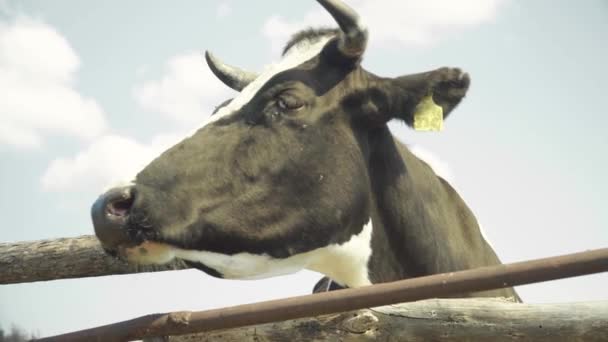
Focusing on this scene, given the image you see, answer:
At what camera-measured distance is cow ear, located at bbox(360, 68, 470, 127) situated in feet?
11.5

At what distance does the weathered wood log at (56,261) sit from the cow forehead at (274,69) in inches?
54.4

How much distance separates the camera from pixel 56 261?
4391 millimetres

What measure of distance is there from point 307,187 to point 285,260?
347 millimetres

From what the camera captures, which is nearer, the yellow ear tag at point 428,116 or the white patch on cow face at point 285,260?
the white patch on cow face at point 285,260

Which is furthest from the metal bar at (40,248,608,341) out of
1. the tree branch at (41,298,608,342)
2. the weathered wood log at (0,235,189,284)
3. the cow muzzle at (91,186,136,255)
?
the weathered wood log at (0,235,189,284)

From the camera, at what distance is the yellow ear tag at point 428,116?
353 centimetres

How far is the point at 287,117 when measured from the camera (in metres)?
3.33

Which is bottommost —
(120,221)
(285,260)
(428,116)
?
(285,260)

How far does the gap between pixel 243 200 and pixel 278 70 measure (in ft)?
2.43

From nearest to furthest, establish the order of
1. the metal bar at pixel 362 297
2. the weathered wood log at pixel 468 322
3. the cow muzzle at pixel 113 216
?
the metal bar at pixel 362 297, the weathered wood log at pixel 468 322, the cow muzzle at pixel 113 216

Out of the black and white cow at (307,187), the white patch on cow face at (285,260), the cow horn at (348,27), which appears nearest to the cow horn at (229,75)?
the black and white cow at (307,187)

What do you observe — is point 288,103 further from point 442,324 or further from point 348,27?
point 442,324

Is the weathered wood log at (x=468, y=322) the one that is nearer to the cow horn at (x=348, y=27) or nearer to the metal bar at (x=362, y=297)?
the metal bar at (x=362, y=297)

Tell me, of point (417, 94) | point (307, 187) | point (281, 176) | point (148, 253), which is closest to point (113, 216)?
point (148, 253)
